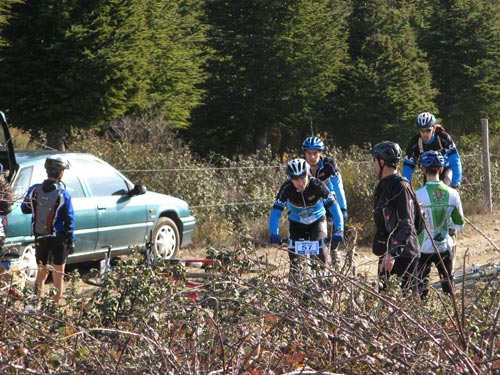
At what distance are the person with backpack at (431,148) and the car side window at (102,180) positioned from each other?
151 inches

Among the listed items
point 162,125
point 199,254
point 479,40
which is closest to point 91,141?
point 162,125

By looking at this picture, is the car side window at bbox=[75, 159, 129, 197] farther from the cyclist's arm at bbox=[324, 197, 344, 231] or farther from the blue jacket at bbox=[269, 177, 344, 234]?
the cyclist's arm at bbox=[324, 197, 344, 231]

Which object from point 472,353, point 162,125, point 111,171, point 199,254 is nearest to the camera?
point 472,353

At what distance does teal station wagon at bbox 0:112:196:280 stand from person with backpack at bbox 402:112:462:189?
3.21 meters

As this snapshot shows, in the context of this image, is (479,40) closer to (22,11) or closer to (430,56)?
(430,56)

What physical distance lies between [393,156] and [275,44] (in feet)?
74.5

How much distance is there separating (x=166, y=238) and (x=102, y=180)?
4.66 feet

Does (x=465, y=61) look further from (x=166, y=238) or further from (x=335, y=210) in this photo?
(x=335, y=210)

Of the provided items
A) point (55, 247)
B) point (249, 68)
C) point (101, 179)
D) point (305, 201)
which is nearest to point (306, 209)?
point (305, 201)

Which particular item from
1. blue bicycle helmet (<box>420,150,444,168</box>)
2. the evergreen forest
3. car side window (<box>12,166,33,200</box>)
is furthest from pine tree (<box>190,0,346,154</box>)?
blue bicycle helmet (<box>420,150,444,168</box>)

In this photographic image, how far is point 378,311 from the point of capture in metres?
5.04

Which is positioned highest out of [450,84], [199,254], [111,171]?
[450,84]

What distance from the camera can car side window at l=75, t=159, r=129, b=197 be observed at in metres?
12.0

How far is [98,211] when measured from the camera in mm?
11859
